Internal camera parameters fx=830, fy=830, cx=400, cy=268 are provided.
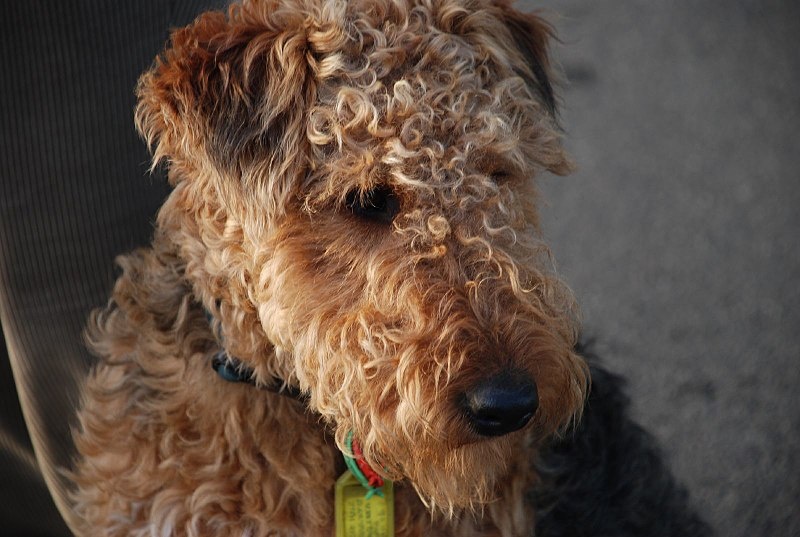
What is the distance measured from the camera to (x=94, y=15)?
207cm

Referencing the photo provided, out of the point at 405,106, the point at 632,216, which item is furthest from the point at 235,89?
the point at 632,216

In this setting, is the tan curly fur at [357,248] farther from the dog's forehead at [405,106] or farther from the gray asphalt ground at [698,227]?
the gray asphalt ground at [698,227]

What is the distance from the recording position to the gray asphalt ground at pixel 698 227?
3.11 m

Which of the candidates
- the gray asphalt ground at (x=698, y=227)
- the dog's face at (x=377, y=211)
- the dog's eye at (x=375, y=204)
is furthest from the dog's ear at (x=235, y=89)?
the gray asphalt ground at (x=698, y=227)

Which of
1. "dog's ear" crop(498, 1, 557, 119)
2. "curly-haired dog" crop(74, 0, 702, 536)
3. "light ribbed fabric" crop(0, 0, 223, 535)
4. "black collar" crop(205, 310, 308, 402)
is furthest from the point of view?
"light ribbed fabric" crop(0, 0, 223, 535)

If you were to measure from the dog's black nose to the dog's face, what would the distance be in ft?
0.08

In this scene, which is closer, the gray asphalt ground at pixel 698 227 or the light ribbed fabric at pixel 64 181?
the light ribbed fabric at pixel 64 181

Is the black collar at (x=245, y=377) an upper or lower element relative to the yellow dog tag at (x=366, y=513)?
upper

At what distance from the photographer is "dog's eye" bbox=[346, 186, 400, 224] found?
1.54 meters

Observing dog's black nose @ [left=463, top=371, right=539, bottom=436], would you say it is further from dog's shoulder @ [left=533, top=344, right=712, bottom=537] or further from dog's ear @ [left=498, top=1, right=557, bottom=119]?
dog's ear @ [left=498, top=1, right=557, bottom=119]

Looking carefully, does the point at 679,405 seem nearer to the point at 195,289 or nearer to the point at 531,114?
the point at 531,114

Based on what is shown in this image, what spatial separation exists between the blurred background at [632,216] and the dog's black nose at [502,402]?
1.91ft

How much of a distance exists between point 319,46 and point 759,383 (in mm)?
2499

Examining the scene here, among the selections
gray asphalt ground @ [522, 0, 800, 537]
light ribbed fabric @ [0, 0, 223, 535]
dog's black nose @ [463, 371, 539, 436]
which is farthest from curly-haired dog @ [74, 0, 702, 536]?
gray asphalt ground @ [522, 0, 800, 537]
